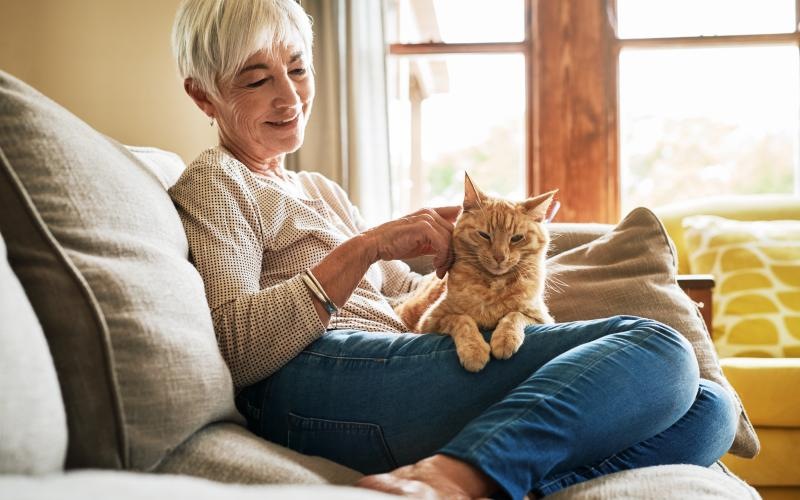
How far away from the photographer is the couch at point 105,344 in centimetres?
77

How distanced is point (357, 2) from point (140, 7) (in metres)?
0.96

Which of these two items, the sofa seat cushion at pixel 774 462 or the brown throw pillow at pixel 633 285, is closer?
the brown throw pillow at pixel 633 285

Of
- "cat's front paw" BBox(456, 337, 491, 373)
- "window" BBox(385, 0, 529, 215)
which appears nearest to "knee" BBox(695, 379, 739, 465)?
"cat's front paw" BBox(456, 337, 491, 373)

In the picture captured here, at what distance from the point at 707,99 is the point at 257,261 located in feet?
9.56

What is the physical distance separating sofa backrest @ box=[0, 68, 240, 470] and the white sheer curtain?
2.12 metres

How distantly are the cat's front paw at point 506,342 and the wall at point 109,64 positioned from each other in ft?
5.86

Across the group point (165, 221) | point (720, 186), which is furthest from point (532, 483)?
point (720, 186)

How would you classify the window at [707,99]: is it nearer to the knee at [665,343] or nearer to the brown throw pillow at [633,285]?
the brown throw pillow at [633,285]

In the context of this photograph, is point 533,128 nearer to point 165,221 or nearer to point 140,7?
point 140,7

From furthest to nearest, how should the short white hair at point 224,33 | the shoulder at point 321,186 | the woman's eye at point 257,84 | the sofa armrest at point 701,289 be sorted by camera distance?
the sofa armrest at point 701,289
the shoulder at point 321,186
the woman's eye at point 257,84
the short white hair at point 224,33

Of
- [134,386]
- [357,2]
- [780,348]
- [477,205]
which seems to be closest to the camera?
[134,386]

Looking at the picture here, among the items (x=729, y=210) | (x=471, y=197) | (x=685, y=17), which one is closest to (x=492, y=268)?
(x=471, y=197)

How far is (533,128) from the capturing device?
11.3 feet

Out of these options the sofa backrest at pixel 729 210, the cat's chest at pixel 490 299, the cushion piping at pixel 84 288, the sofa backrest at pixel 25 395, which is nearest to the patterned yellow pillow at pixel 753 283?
the sofa backrest at pixel 729 210
